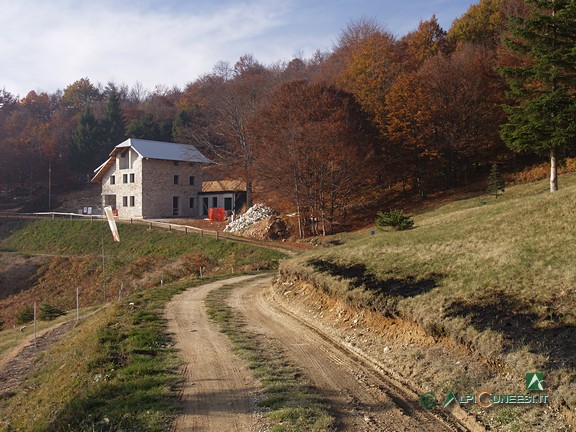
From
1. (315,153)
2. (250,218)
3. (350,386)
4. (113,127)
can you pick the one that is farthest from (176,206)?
(350,386)

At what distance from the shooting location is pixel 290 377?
8.78 m

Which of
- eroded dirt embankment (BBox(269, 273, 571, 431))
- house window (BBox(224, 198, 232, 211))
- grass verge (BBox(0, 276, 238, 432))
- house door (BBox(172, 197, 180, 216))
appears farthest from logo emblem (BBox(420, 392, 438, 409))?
house door (BBox(172, 197, 180, 216))

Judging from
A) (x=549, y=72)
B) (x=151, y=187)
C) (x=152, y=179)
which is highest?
(x=549, y=72)

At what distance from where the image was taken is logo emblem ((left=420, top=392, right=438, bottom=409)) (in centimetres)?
751

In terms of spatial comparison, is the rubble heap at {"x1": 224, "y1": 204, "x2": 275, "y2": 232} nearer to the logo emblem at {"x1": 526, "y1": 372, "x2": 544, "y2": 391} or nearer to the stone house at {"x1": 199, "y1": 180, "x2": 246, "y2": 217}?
the stone house at {"x1": 199, "y1": 180, "x2": 246, "y2": 217}

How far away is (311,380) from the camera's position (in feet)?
28.5

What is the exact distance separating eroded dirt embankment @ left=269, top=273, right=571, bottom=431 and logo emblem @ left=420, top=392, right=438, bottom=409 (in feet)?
0.33

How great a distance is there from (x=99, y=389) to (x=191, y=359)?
2.16 m

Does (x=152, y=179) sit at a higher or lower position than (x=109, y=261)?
higher

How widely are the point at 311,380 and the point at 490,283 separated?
4.30 meters

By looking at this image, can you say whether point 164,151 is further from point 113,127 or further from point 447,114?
point 447,114

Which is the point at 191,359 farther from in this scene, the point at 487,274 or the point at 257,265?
the point at 257,265

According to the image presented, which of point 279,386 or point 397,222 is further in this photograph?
point 397,222

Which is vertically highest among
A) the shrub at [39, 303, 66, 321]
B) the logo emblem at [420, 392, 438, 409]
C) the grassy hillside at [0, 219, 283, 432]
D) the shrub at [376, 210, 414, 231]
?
the shrub at [376, 210, 414, 231]
